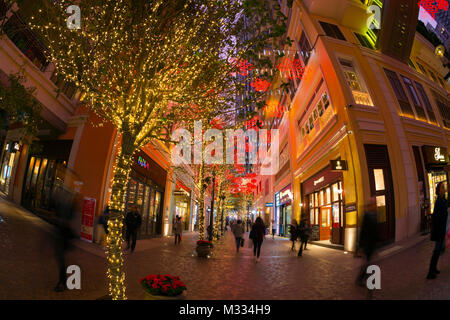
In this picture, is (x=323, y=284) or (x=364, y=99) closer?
(x=323, y=284)

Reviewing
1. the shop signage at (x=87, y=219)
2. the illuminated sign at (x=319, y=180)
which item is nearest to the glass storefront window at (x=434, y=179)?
the illuminated sign at (x=319, y=180)

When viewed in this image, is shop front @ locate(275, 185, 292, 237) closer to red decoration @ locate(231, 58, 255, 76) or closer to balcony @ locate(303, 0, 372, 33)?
balcony @ locate(303, 0, 372, 33)

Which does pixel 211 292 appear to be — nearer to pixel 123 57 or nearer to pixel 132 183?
pixel 123 57

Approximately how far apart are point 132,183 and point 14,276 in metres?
10.5

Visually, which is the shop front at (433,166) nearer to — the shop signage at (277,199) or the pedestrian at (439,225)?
the pedestrian at (439,225)

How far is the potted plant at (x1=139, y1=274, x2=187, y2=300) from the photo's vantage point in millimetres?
4387

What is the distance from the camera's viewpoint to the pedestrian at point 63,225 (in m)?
5.20

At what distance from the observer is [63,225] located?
543 cm

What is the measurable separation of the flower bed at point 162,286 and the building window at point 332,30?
58.6ft

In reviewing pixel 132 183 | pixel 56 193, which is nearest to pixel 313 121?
pixel 132 183

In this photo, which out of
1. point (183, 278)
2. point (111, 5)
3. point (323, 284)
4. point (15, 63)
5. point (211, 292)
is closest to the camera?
point (111, 5)

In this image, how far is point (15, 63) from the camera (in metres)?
10.5

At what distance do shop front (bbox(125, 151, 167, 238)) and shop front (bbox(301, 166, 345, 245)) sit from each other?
484 inches

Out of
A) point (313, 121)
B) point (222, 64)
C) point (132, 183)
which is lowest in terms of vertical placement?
point (132, 183)
